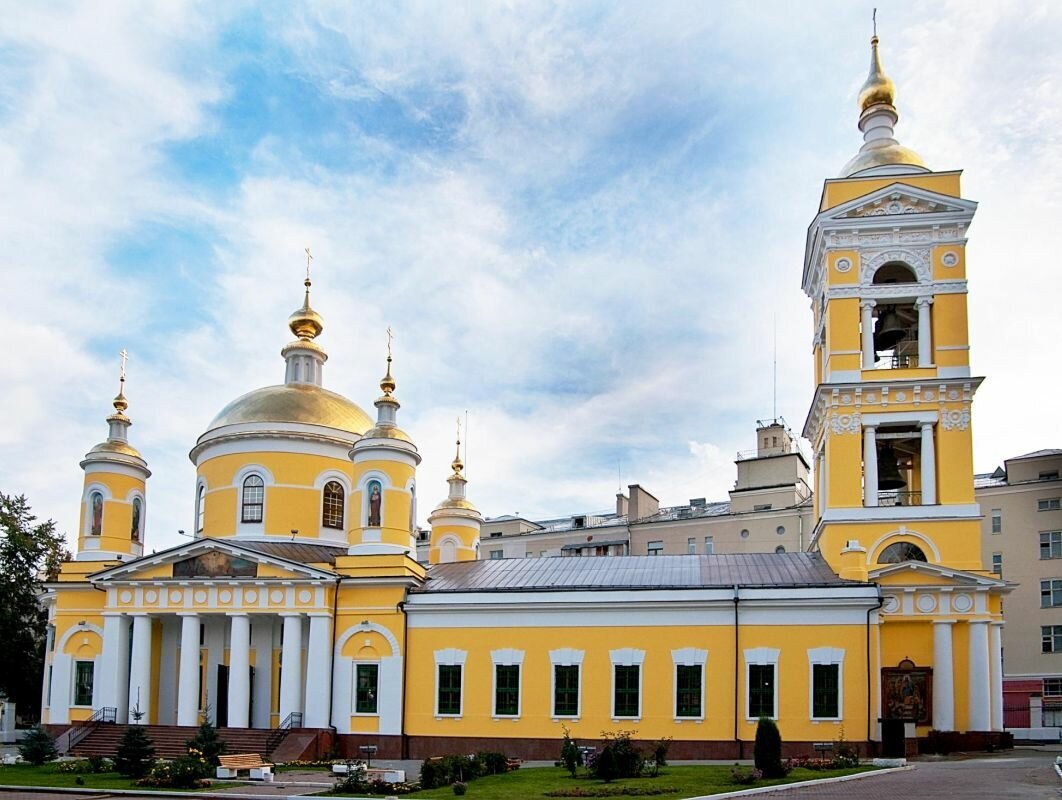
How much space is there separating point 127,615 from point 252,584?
4226mm

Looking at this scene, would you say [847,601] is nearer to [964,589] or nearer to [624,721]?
[964,589]

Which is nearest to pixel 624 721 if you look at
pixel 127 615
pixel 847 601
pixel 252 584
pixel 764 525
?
pixel 847 601

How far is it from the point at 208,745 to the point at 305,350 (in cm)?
1697

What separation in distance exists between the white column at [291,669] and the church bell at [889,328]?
1909 centimetres

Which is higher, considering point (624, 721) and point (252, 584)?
point (252, 584)

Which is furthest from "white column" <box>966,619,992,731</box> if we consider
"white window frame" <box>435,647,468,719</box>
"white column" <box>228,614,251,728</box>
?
"white column" <box>228,614,251,728</box>

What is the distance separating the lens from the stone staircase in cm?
3241

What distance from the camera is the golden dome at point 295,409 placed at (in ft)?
130

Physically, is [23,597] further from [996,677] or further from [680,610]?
[996,677]

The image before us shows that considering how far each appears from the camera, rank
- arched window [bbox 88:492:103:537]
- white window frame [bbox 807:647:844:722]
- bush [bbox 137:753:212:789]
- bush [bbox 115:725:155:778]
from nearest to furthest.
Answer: bush [bbox 137:753:212:789] → bush [bbox 115:725:155:778] → white window frame [bbox 807:647:844:722] → arched window [bbox 88:492:103:537]

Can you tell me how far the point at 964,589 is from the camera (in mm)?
31500

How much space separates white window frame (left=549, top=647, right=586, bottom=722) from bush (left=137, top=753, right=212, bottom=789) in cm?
1031

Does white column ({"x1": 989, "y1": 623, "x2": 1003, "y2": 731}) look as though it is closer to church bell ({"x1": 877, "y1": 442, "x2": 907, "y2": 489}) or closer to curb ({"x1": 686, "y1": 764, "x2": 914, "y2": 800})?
church bell ({"x1": 877, "y1": 442, "x2": 907, "y2": 489})

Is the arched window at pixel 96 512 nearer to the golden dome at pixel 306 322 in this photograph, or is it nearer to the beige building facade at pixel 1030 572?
the golden dome at pixel 306 322
